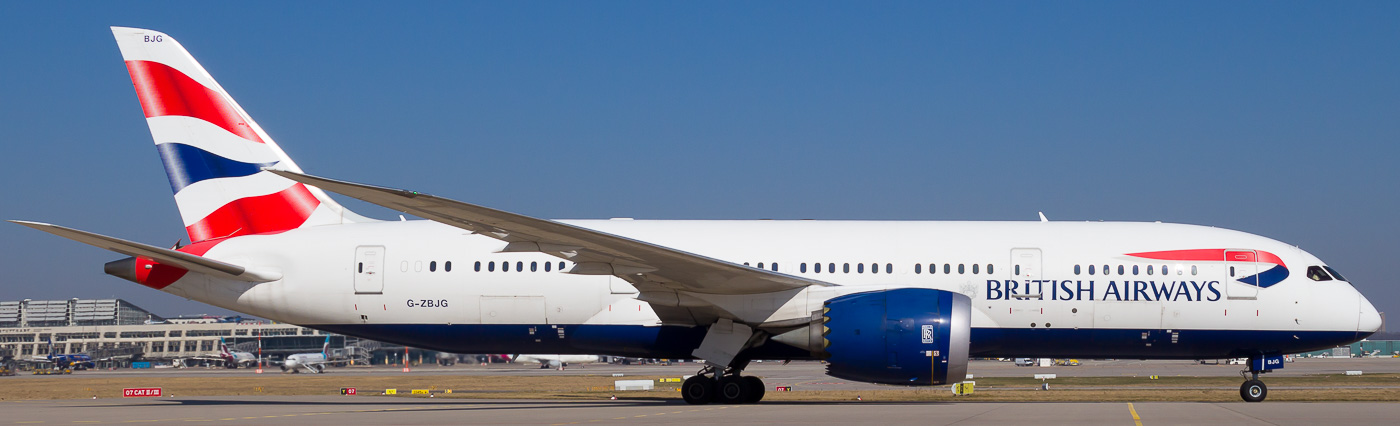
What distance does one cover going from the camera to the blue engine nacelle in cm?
1505

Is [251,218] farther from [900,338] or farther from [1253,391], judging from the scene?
[1253,391]

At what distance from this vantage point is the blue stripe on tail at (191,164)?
736 inches

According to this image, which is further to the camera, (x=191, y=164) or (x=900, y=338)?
(x=191, y=164)

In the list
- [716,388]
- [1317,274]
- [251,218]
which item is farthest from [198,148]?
[1317,274]

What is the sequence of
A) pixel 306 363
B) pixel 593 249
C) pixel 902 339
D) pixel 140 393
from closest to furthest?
pixel 593 249 → pixel 902 339 → pixel 140 393 → pixel 306 363

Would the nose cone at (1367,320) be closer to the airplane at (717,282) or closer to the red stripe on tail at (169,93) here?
the airplane at (717,282)

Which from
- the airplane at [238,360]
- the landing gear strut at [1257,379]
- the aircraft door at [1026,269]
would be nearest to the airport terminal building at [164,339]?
the airplane at [238,360]

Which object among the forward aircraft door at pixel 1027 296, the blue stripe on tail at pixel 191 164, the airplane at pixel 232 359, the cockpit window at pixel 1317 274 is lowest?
the airplane at pixel 232 359

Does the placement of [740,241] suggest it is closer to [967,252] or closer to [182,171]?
[967,252]

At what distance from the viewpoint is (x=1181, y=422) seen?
40.8 feet

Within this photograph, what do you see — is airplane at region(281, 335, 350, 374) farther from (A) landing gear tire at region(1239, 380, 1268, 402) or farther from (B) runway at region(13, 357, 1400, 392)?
(A) landing gear tire at region(1239, 380, 1268, 402)

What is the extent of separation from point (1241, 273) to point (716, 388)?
8363 millimetres

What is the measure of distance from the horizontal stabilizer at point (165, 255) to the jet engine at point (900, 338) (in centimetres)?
923

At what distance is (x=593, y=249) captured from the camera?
49.1ft
